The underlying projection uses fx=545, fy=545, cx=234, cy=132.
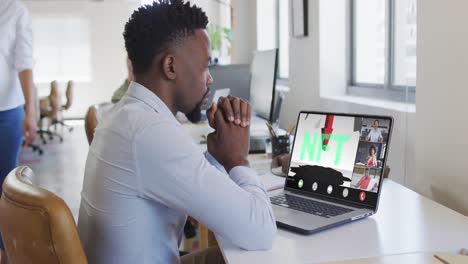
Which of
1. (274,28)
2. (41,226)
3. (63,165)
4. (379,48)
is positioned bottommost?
(63,165)

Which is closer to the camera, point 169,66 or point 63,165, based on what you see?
point 169,66

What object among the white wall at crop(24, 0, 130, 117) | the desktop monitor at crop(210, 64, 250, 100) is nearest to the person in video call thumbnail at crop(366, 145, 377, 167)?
the desktop monitor at crop(210, 64, 250, 100)

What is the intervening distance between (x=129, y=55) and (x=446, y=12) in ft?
2.94

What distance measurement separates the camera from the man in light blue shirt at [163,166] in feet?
3.61

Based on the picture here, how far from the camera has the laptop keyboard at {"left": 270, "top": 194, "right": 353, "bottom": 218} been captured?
1405 mm

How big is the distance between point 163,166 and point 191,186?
7 cm

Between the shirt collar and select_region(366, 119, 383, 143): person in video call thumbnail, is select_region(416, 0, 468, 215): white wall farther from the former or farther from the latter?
the shirt collar

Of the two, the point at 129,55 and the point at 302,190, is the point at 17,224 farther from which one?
the point at 302,190

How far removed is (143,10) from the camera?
49.0 inches

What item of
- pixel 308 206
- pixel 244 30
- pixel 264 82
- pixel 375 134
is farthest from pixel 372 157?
pixel 244 30

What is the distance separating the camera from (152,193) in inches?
44.1

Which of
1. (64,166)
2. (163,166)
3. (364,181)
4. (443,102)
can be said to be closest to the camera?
(163,166)

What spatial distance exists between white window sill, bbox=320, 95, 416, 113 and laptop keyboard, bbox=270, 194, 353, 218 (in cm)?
62

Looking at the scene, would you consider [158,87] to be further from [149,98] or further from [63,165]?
[63,165]
